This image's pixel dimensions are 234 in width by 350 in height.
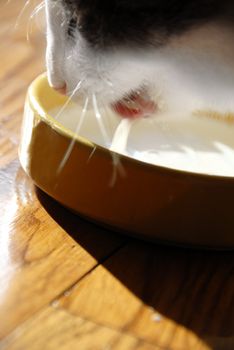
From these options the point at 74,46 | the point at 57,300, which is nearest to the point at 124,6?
the point at 74,46

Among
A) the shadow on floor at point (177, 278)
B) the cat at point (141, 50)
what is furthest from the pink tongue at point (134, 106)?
the shadow on floor at point (177, 278)

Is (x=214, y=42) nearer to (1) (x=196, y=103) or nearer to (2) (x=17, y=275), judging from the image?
(1) (x=196, y=103)

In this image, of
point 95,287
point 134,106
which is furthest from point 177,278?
point 134,106

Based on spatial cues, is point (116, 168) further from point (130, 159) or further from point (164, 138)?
point (164, 138)

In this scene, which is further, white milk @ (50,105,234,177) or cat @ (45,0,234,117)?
white milk @ (50,105,234,177)

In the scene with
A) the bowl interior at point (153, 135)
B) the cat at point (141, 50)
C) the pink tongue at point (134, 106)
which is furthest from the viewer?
the bowl interior at point (153, 135)

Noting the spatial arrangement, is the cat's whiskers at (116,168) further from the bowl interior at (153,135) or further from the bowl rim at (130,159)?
the bowl interior at (153,135)

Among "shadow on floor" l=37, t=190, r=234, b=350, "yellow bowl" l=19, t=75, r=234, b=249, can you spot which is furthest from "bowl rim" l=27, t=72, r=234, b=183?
"shadow on floor" l=37, t=190, r=234, b=350

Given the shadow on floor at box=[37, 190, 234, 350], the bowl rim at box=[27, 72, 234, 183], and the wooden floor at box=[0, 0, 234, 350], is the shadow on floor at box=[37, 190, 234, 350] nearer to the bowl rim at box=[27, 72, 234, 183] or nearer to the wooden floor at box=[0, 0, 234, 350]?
the wooden floor at box=[0, 0, 234, 350]

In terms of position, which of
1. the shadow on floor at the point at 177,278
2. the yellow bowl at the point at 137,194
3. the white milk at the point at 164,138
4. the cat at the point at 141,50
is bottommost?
the shadow on floor at the point at 177,278
